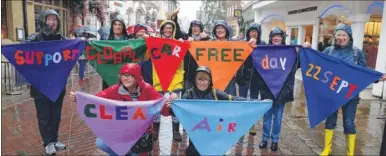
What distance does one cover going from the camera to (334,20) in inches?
536

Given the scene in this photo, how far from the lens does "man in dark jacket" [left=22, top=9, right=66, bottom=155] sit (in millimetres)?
4383

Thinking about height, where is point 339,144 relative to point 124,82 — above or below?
below

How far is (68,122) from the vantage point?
6262 millimetres

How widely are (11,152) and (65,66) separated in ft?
4.88

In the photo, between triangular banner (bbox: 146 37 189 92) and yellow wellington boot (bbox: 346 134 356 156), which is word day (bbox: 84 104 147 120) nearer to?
triangular banner (bbox: 146 37 189 92)

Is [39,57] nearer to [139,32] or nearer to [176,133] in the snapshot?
[139,32]

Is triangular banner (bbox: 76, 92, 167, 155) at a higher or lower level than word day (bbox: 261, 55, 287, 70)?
lower

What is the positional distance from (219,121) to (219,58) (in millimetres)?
1998

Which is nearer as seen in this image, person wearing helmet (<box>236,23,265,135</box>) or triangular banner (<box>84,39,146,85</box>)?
triangular banner (<box>84,39,146,85</box>)

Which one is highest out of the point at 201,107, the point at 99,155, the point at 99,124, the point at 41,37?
the point at 41,37

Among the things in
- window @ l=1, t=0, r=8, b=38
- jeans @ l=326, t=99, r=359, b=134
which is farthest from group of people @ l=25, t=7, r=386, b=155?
window @ l=1, t=0, r=8, b=38

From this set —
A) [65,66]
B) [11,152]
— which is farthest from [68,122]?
[65,66]

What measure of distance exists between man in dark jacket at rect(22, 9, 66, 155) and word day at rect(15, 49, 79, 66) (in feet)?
0.72

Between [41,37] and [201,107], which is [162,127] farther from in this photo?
[201,107]
